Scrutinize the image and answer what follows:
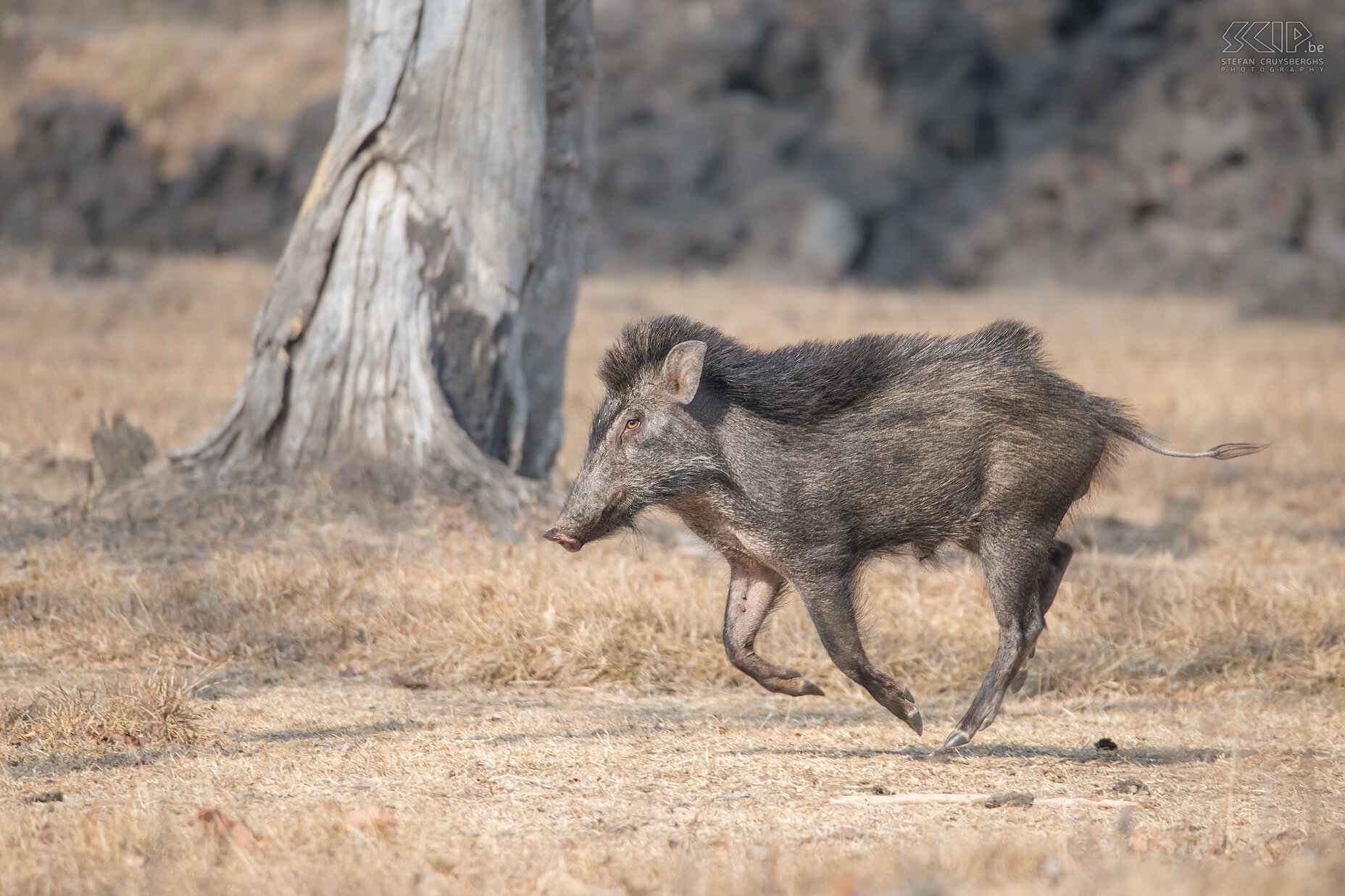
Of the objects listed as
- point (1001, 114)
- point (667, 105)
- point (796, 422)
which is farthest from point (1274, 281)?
point (796, 422)

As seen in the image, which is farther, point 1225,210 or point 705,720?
point 1225,210

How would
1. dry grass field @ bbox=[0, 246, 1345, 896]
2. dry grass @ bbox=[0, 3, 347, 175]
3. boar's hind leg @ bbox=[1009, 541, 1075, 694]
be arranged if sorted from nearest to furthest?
dry grass field @ bbox=[0, 246, 1345, 896] < boar's hind leg @ bbox=[1009, 541, 1075, 694] < dry grass @ bbox=[0, 3, 347, 175]

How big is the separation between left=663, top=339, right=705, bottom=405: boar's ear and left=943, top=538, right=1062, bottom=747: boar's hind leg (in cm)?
112

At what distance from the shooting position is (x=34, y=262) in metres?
14.6

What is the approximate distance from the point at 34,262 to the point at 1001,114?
15299 millimetres

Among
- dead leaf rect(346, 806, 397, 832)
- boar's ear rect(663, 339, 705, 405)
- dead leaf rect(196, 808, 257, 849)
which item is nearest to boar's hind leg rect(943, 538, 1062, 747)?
boar's ear rect(663, 339, 705, 405)

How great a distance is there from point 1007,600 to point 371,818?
220 cm

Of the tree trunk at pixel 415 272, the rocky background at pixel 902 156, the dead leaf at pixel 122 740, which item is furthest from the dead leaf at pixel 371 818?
the rocky background at pixel 902 156

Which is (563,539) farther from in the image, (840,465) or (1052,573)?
(1052,573)

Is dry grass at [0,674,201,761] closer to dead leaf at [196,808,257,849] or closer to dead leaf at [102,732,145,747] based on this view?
dead leaf at [102,732,145,747]

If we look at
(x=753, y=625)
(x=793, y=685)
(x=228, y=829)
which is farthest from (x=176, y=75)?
(x=228, y=829)

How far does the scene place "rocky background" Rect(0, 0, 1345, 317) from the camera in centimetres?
1881

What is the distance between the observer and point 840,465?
416cm

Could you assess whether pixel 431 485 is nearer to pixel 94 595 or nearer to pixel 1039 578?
pixel 94 595
